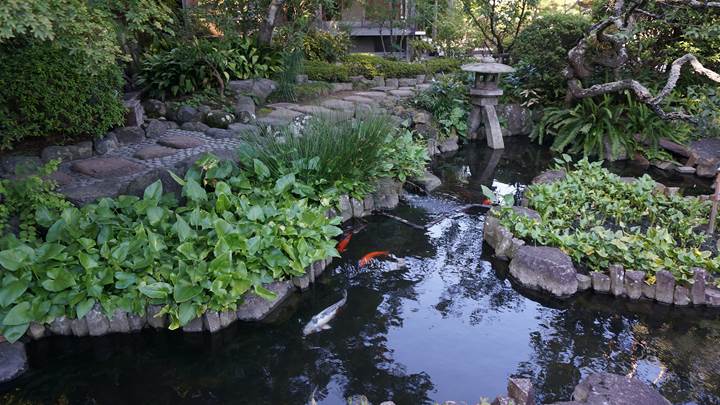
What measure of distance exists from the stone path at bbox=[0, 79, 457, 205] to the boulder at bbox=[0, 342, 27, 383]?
1314 millimetres

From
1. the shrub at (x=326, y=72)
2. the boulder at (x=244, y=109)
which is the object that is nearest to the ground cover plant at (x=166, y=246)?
the boulder at (x=244, y=109)

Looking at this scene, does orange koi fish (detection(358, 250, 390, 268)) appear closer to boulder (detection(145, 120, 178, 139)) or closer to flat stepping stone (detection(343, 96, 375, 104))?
boulder (detection(145, 120, 178, 139))

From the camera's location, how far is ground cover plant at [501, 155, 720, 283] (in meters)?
4.29

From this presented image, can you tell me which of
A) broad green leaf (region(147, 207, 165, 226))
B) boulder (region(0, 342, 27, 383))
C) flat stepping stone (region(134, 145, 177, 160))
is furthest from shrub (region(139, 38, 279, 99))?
boulder (region(0, 342, 27, 383))

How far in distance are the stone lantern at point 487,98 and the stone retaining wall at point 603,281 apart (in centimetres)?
435

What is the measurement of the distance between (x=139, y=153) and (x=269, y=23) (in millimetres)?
3551

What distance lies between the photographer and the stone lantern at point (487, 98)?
8.06 meters

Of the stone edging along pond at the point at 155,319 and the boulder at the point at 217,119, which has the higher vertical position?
the boulder at the point at 217,119

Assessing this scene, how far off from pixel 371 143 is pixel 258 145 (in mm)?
1194

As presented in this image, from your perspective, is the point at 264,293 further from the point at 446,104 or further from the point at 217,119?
the point at 446,104

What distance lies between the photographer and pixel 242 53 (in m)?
7.86

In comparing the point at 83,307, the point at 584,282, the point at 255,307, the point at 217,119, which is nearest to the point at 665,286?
the point at 584,282

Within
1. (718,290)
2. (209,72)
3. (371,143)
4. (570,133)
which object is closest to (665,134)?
(570,133)

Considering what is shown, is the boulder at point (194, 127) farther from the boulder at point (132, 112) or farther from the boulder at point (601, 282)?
the boulder at point (601, 282)
